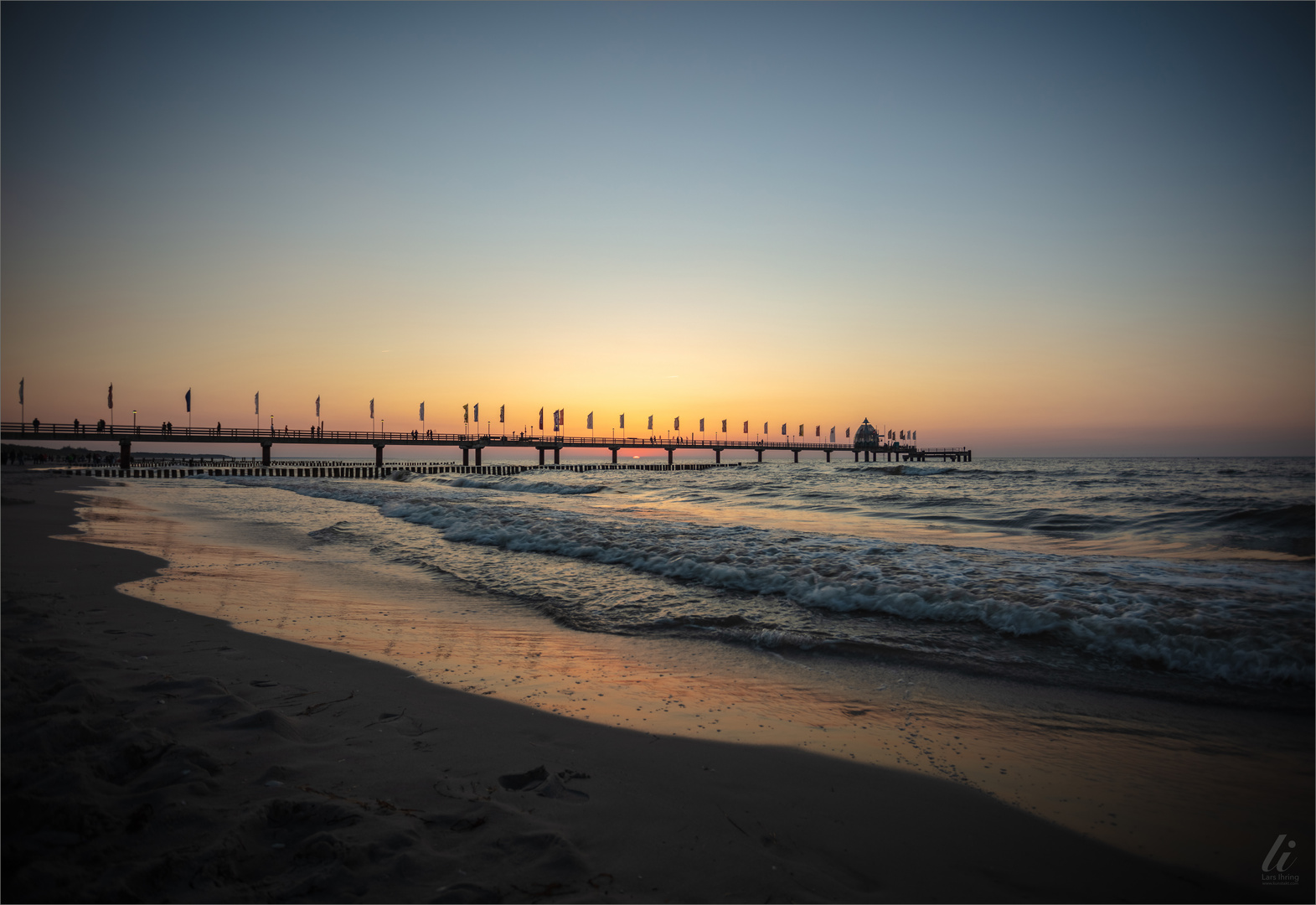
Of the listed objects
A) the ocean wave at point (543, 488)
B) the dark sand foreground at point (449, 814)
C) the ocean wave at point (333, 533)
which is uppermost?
the dark sand foreground at point (449, 814)

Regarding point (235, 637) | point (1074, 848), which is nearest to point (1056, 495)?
point (1074, 848)

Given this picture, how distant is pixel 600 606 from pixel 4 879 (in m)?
6.16

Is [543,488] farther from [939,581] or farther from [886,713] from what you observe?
[886,713]

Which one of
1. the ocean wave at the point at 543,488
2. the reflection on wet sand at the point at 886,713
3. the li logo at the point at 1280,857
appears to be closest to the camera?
the li logo at the point at 1280,857

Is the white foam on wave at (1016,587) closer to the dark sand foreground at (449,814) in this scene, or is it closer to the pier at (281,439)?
the dark sand foreground at (449,814)

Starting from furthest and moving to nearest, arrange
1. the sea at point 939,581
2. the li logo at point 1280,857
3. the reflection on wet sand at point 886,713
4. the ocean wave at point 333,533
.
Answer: the ocean wave at point 333,533 → the sea at point 939,581 → the reflection on wet sand at point 886,713 → the li logo at point 1280,857

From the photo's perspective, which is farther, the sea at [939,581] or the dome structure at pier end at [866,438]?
the dome structure at pier end at [866,438]

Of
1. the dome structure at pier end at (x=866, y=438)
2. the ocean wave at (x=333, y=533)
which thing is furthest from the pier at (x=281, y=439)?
the ocean wave at (x=333, y=533)

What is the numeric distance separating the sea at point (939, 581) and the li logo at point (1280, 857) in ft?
7.46

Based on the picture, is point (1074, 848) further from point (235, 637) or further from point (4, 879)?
point (235, 637)

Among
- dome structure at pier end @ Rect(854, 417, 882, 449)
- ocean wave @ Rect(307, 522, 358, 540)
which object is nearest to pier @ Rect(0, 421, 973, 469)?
dome structure at pier end @ Rect(854, 417, 882, 449)

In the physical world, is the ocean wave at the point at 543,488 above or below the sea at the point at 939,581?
below

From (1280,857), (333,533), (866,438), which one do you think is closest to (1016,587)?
(1280,857)

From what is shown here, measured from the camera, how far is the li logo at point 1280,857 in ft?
9.79
